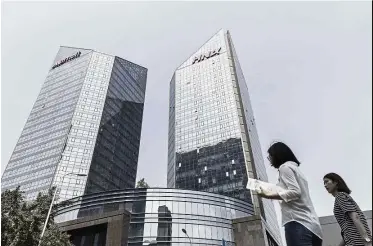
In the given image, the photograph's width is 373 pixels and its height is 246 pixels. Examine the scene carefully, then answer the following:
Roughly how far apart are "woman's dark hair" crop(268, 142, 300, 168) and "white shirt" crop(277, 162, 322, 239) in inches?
5.1

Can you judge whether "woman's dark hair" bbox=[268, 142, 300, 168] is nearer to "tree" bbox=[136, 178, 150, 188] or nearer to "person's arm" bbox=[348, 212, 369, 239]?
"person's arm" bbox=[348, 212, 369, 239]

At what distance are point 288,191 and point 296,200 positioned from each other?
0.50 ft

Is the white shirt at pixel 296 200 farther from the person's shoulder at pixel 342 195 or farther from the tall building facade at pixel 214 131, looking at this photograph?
the tall building facade at pixel 214 131

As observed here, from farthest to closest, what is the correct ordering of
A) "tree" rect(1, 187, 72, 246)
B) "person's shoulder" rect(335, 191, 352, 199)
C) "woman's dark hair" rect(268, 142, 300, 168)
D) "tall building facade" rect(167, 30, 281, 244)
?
1. "tall building facade" rect(167, 30, 281, 244)
2. "tree" rect(1, 187, 72, 246)
3. "person's shoulder" rect(335, 191, 352, 199)
4. "woman's dark hair" rect(268, 142, 300, 168)

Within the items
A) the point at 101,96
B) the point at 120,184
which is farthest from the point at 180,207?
the point at 101,96

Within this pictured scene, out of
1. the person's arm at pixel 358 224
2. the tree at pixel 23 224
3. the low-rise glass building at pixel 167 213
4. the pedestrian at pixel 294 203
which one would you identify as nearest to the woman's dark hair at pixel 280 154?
the pedestrian at pixel 294 203

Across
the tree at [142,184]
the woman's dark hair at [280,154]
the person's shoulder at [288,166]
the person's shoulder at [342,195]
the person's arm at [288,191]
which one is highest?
the tree at [142,184]

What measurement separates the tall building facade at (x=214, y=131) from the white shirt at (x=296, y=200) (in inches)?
2738

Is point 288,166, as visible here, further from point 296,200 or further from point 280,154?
point 296,200

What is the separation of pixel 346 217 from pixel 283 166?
103cm

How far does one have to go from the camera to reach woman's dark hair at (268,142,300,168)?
3799mm

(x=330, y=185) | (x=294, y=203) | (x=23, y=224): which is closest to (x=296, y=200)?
(x=294, y=203)

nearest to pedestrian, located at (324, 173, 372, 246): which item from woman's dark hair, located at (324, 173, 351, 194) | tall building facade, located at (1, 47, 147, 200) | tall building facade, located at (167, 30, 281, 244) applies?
woman's dark hair, located at (324, 173, 351, 194)

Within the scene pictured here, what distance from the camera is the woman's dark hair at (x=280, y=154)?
3.80 meters
